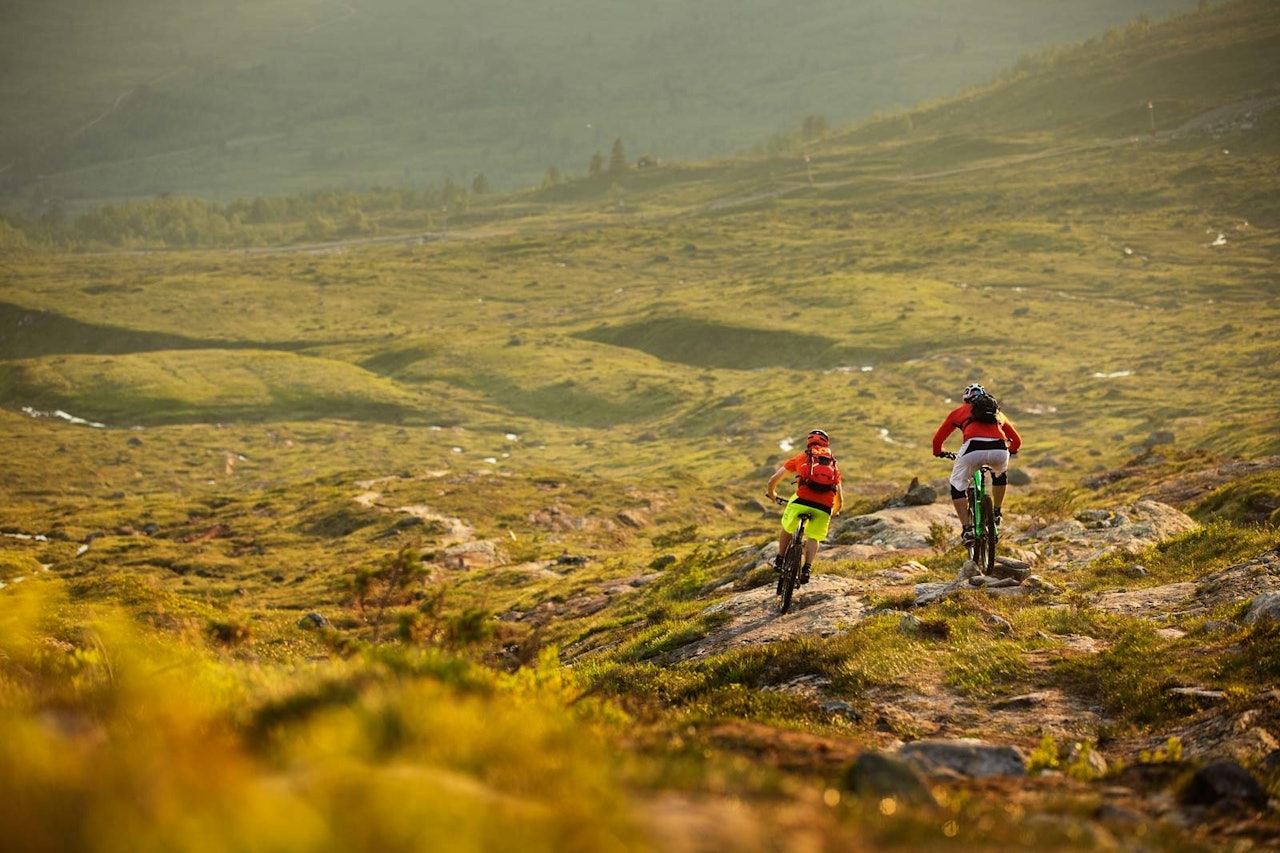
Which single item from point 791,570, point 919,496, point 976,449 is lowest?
point 919,496

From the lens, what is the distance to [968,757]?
994 centimetres

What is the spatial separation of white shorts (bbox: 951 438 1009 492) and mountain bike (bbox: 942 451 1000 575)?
10 cm

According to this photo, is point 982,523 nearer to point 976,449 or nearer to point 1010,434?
point 976,449

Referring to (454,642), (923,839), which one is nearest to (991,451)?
(454,642)

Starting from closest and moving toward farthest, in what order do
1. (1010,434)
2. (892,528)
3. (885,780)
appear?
(885,780) < (1010,434) < (892,528)

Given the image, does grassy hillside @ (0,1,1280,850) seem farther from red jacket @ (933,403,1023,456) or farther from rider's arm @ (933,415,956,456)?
red jacket @ (933,403,1023,456)

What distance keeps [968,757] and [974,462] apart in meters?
12.0

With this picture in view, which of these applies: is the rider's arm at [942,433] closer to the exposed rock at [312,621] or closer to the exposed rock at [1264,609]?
the exposed rock at [1264,609]

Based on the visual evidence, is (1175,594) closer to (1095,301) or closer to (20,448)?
(20,448)

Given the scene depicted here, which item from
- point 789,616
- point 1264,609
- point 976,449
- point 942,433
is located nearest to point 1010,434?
point 976,449

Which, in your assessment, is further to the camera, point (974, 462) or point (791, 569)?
point (974, 462)

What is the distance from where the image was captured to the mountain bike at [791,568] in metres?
19.9

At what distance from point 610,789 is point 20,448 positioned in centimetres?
12594

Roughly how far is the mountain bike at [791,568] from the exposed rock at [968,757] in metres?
9.57
